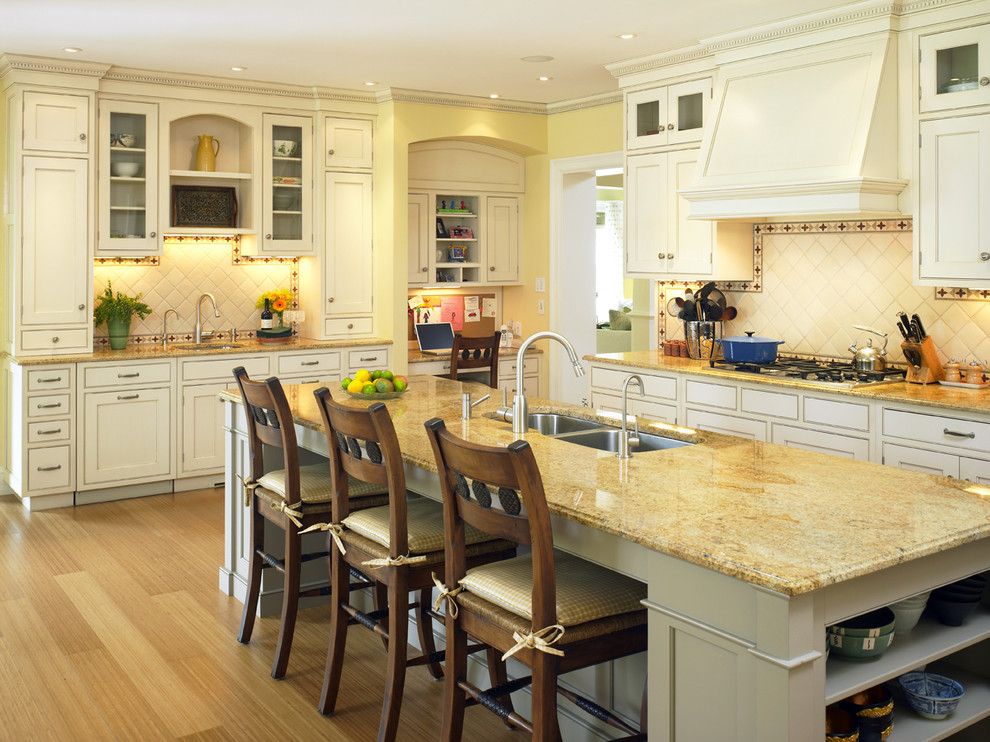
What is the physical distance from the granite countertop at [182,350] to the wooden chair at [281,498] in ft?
8.31

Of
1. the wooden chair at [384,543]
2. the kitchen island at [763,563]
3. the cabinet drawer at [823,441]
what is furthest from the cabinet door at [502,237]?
the kitchen island at [763,563]

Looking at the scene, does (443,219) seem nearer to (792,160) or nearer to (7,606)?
(792,160)

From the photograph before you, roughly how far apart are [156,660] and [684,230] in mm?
3766

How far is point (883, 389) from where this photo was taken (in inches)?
179

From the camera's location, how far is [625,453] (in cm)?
304

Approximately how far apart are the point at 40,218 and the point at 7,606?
261cm

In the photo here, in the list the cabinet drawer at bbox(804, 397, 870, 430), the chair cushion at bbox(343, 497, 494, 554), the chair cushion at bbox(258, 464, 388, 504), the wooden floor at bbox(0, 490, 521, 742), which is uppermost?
the cabinet drawer at bbox(804, 397, 870, 430)

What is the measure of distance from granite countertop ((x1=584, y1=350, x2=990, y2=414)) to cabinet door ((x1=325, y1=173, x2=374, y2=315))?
89.0 inches

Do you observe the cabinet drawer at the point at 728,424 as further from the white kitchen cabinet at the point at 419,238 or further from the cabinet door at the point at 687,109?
the white kitchen cabinet at the point at 419,238

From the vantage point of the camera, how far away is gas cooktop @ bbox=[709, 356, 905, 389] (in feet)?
15.7

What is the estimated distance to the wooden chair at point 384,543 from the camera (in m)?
2.98

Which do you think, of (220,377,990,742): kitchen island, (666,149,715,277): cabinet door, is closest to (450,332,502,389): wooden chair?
(666,149,715,277): cabinet door

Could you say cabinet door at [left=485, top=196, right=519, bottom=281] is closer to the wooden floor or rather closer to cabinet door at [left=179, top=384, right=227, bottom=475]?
cabinet door at [left=179, top=384, right=227, bottom=475]

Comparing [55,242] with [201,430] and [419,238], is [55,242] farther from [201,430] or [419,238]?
[419,238]
